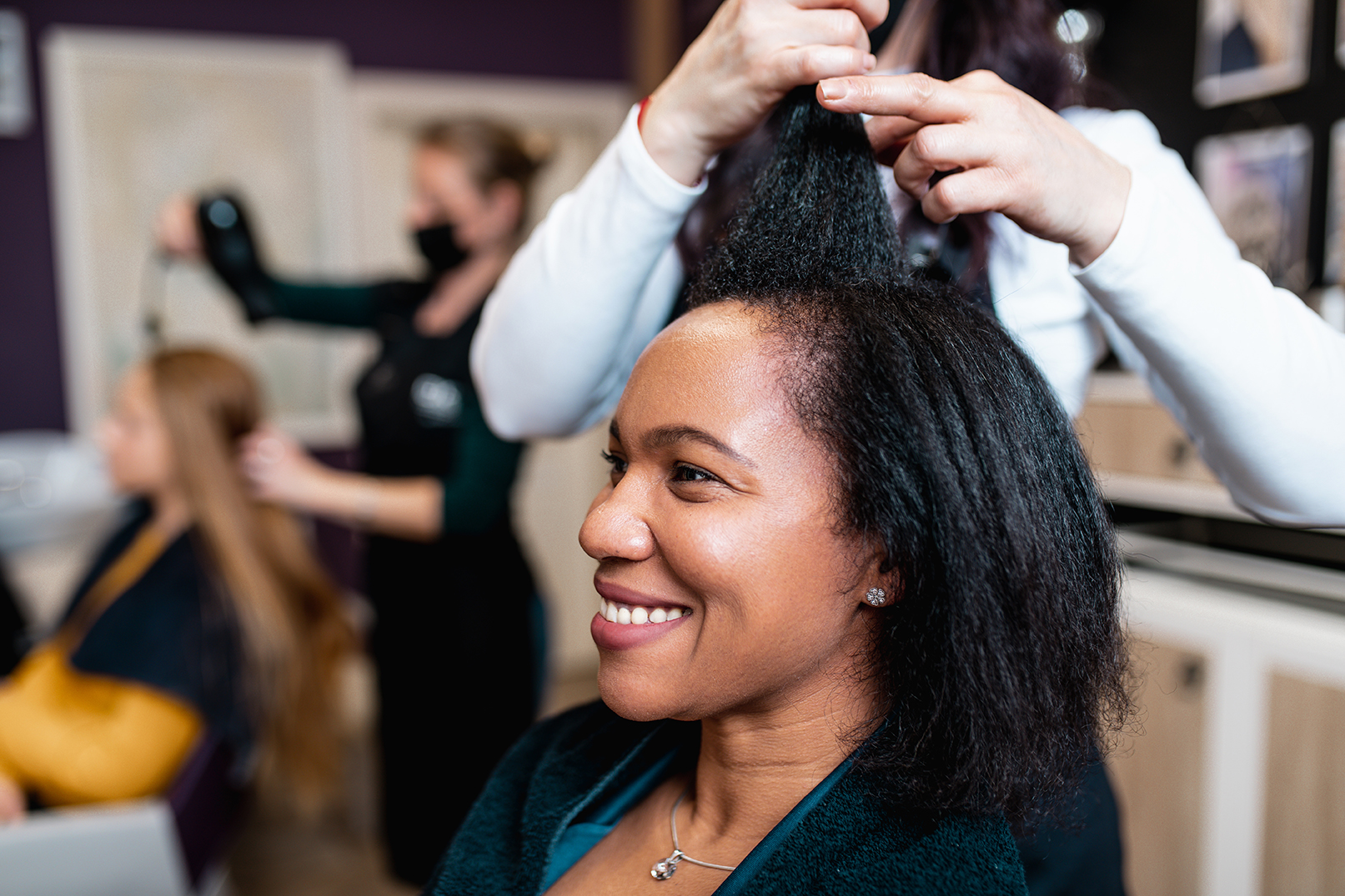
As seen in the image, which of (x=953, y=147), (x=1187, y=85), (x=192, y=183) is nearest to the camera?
(x=953, y=147)

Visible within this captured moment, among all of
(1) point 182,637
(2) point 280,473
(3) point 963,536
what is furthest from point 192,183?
(3) point 963,536

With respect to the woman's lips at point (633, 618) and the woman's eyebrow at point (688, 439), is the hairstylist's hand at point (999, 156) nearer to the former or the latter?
the woman's eyebrow at point (688, 439)

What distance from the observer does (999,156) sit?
595 millimetres

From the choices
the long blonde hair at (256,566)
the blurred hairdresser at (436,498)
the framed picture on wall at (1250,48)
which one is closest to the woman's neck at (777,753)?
the blurred hairdresser at (436,498)

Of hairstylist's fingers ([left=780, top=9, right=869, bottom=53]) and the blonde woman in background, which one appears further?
the blonde woman in background

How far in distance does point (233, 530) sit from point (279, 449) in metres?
0.18

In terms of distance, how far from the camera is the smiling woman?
61 cm

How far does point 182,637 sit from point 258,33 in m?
2.38

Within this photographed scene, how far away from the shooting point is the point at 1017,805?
2.12ft

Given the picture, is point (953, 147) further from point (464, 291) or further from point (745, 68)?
point (464, 291)

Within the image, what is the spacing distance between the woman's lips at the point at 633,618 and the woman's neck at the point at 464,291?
124 cm

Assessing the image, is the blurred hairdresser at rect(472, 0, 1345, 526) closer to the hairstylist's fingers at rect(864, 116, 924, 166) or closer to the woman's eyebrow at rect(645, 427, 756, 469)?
the hairstylist's fingers at rect(864, 116, 924, 166)

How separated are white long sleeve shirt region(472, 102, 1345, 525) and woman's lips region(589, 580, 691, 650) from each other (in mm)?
274

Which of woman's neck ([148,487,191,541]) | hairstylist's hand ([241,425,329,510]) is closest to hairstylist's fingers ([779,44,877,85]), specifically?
hairstylist's hand ([241,425,329,510])
